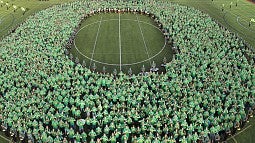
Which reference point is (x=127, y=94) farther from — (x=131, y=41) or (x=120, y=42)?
(x=131, y=41)

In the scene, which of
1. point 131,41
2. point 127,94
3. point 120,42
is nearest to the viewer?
point 127,94

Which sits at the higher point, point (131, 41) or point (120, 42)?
point (131, 41)

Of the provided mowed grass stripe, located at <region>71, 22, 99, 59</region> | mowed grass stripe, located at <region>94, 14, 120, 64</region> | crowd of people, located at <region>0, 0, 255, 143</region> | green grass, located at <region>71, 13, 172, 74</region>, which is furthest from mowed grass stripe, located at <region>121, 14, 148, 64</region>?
crowd of people, located at <region>0, 0, 255, 143</region>

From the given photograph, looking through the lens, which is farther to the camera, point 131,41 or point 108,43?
point 131,41

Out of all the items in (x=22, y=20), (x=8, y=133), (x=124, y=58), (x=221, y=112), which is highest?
(x=22, y=20)

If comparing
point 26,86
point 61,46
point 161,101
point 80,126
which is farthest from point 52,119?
point 61,46

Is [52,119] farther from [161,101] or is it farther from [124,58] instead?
[124,58]

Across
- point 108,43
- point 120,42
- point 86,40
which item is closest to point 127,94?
point 108,43

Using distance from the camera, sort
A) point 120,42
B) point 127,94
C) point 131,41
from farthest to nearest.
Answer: point 131,41, point 120,42, point 127,94
